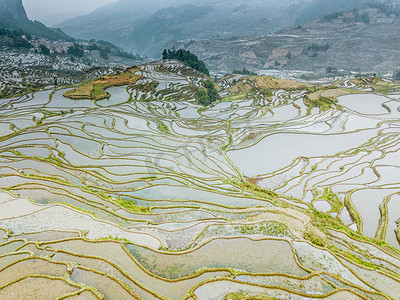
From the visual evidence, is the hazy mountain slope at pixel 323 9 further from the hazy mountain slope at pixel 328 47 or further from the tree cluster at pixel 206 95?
the tree cluster at pixel 206 95

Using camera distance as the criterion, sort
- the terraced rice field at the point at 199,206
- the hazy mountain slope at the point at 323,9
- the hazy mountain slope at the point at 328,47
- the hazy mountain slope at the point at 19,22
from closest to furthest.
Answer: the terraced rice field at the point at 199,206
the hazy mountain slope at the point at 328,47
the hazy mountain slope at the point at 19,22
the hazy mountain slope at the point at 323,9

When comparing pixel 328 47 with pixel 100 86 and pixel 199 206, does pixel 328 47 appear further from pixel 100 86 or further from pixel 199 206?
pixel 199 206

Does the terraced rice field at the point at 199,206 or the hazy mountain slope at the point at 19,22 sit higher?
the hazy mountain slope at the point at 19,22

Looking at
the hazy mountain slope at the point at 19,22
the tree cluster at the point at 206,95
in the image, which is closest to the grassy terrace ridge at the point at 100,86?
the tree cluster at the point at 206,95

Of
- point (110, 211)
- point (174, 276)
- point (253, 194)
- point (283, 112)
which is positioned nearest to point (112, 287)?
point (174, 276)

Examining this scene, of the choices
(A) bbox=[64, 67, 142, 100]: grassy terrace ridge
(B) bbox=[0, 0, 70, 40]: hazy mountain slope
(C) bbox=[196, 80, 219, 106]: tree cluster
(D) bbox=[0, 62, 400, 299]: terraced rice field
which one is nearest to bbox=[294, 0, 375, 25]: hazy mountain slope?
(C) bbox=[196, 80, 219, 106]: tree cluster

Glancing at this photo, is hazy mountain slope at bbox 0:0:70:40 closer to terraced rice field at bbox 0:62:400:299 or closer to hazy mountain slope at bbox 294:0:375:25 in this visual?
terraced rice field at bbox 0:62:400:299

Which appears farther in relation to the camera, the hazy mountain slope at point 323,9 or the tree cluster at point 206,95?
the hazy mountain slope at point 323,9

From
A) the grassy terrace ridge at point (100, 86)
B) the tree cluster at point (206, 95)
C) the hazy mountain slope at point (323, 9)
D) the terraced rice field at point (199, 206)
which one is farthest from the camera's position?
the hazy mountain slope at point (323, 9)
